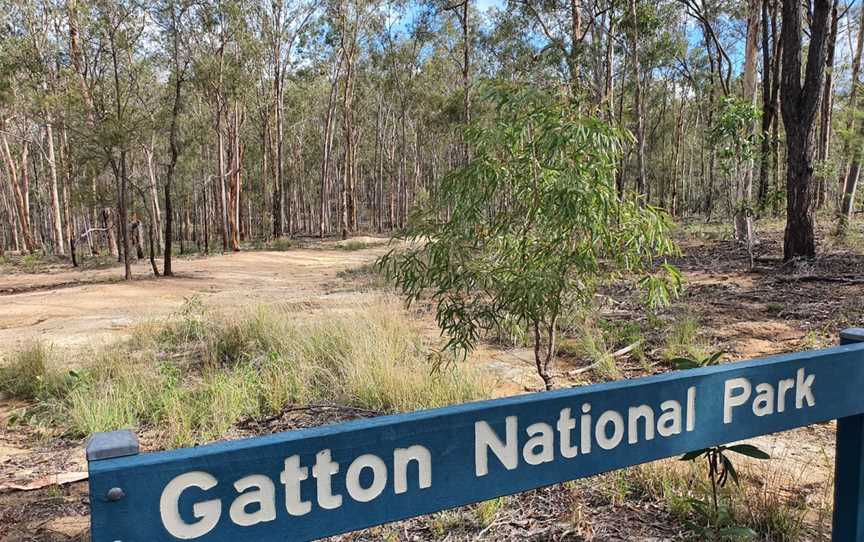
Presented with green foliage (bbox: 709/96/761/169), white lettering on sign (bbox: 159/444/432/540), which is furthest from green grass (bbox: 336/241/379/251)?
white lettering on sign (bbox: 159/444/432/540)

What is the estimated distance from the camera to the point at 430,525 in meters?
2.84

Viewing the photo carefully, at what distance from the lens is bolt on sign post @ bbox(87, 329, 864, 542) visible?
1.00m

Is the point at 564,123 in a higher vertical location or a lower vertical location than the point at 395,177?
lower

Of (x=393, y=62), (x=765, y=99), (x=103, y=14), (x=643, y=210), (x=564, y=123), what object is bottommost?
(x=643, y=210)

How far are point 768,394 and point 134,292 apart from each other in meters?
13.3

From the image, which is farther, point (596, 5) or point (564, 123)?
point (596, 5)

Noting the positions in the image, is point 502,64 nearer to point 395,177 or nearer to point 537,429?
point 395,177

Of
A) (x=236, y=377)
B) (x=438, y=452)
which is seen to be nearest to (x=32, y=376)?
(x=236, y=377)

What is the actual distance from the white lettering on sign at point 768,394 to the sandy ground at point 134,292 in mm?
7306

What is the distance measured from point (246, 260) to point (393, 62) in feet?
63.7

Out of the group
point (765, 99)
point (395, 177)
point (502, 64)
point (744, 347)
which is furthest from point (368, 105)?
point (744, 347)

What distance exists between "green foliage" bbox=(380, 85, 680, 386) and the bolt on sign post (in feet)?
4.19

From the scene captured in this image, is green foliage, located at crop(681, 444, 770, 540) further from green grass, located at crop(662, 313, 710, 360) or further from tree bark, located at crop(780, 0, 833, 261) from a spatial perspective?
tree bark, located at crop(780, 0, 833, 261)

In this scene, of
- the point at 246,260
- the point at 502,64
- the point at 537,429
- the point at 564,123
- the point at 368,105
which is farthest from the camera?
the point at 368,105
